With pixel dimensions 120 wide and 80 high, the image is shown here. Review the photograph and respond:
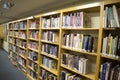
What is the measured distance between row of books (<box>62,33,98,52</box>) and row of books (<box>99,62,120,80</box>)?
35 centimetres

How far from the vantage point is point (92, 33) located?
7.82 ft

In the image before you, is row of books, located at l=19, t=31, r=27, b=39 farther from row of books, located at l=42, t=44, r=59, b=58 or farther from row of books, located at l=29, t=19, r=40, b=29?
row of books, located at l=42, t=44, r=59, b=58

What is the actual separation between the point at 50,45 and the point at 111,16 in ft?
5.82

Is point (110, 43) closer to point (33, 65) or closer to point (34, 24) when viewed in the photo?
point (34, 24)

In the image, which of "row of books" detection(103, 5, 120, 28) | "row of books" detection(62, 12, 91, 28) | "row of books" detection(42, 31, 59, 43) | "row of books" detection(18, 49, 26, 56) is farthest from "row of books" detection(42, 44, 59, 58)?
"row of books" detection(18, 49, 26, 56)

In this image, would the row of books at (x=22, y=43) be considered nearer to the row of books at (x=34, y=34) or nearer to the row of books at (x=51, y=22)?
the row of books at (x=34, y=34)

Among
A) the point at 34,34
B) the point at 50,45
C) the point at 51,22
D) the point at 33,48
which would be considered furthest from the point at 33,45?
the point at 51,22

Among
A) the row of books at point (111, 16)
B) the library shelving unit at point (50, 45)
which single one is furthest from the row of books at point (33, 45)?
the row of books at point (111, 16)

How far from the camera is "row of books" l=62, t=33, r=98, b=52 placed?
2.07 meters

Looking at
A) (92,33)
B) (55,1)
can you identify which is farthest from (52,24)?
(92,33)

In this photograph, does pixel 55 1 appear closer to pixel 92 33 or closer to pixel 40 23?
pixel 40 23

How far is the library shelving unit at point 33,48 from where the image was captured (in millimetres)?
3748

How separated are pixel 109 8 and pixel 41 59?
2.37m

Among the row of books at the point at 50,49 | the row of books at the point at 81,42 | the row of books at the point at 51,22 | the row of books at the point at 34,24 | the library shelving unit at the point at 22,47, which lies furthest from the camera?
the library shelving unit at the point at 22,47
